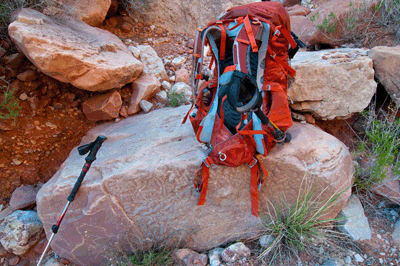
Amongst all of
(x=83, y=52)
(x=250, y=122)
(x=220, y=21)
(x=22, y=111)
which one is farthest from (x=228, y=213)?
(x=22, y=111)

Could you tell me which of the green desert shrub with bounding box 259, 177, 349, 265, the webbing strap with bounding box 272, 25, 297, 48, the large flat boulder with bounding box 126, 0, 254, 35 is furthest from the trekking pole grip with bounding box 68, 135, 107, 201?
the large flat boulder with bounding box 126, 0, 254, 35

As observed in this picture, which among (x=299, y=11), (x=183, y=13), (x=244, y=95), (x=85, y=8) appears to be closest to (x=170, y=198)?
(x=244, y=95)

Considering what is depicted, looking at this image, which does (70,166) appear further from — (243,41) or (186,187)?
(243,41)

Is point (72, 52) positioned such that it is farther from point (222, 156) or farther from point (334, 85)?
point (334, 85)

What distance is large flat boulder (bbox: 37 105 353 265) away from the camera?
2.00 m

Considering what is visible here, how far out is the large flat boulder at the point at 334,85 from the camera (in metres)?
2.41

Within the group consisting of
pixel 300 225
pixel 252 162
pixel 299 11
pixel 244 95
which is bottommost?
pixel 300 225

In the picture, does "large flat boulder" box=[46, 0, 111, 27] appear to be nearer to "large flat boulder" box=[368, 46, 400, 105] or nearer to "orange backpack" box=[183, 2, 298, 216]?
"orange backpack" box=[183, 2, 298, 216]

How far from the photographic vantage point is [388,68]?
2.49 m

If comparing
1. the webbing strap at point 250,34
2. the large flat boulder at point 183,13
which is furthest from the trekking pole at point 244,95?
the large flat boulder at point 183,13

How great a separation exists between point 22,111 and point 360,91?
3581 millimetres

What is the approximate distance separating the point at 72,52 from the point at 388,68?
3.19m

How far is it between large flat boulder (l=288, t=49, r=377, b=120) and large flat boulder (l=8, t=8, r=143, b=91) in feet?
6.00

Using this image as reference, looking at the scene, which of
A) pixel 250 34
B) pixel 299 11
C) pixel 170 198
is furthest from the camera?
pixel 299 11
